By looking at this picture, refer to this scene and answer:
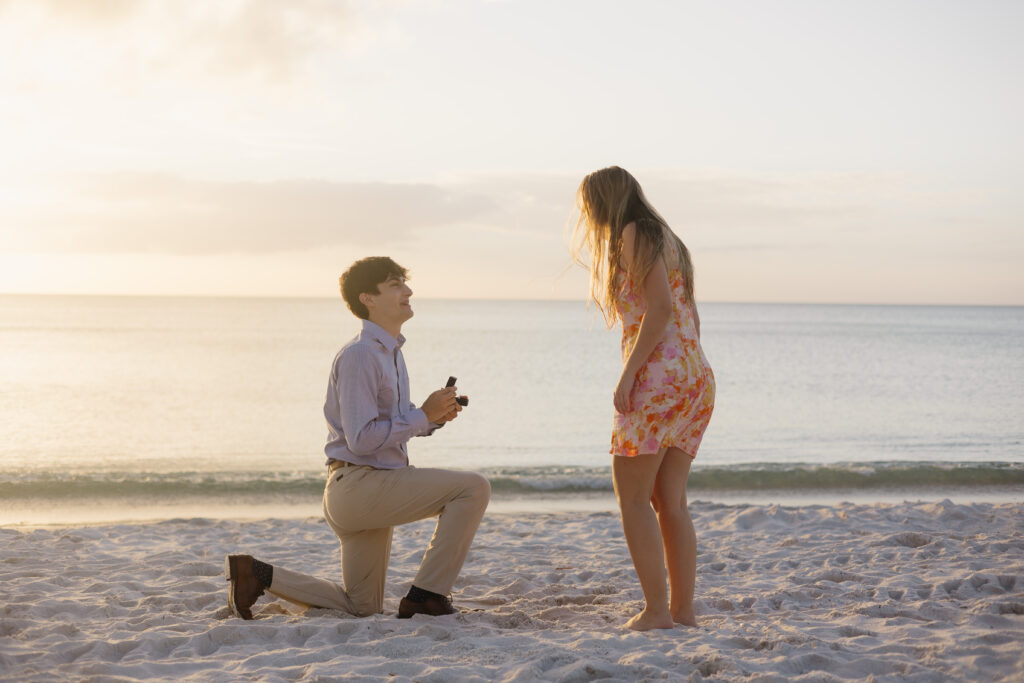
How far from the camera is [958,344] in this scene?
55.7m

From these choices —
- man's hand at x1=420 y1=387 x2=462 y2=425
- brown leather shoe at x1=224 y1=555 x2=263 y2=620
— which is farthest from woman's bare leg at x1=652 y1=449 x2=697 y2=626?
brown leather shoe at x1=224 y1=555 x2=263 y2=620

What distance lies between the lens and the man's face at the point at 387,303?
4.28 meters

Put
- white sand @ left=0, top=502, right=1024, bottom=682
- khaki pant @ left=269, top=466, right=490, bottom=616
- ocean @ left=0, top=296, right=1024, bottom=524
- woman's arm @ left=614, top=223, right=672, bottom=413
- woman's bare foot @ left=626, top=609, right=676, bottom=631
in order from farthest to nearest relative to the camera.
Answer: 1. ocean @ left=0, top=296, right=1024, bottom=524
2. khaki pant @ left=269, top=466, right=490, bottom=616
3. woman's bare foot @ left=626, top=609, right=676, bottom=631
4. woman's arm @ left=614, top=223, right=672, bottom=413
5. white sand @ left=0, top=502, right=1024, bottom=682

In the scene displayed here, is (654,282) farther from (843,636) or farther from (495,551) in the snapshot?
(495,551)

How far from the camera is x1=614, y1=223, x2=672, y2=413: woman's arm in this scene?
12.9 ft

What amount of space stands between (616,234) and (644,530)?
1.40 m

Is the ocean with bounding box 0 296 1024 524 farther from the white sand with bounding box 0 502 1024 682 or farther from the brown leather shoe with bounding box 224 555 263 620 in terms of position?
the brown leather shoe with bounding box 224 555 263 620

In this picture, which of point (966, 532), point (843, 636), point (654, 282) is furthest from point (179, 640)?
point (966, 532)

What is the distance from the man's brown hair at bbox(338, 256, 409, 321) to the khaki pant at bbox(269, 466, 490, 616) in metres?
0.84

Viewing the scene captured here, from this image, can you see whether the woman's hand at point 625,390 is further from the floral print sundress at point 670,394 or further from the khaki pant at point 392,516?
the khaki pant at point 392,516

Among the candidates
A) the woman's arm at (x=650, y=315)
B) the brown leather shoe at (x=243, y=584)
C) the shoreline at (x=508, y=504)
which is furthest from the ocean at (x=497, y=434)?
the brown leather shoe at (x=243, y=584)

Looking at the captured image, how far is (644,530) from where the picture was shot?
13.3 ft

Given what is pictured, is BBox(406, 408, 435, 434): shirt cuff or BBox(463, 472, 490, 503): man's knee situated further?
BBox(463, 472, 490, 503): man's knee

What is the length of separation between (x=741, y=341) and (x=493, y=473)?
50.1 metres
